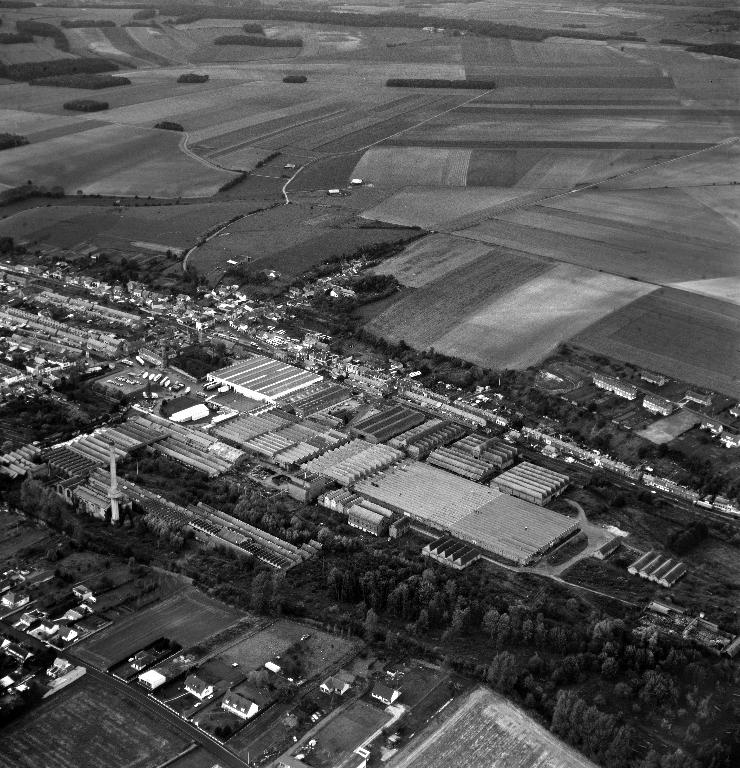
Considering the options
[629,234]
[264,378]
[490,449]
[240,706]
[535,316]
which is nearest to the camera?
[240,706]

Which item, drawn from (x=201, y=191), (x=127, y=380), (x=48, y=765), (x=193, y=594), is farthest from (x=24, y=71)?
(x=48, y=765)

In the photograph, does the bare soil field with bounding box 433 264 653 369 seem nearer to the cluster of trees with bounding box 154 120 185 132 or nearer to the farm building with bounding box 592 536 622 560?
the farm building with bounding box 592 536 622 560

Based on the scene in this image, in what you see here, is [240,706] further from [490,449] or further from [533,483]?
[490,449]

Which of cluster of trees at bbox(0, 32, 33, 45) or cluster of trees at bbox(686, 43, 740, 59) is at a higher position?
cluster of trees at bbox(686, 43, 740, 59)

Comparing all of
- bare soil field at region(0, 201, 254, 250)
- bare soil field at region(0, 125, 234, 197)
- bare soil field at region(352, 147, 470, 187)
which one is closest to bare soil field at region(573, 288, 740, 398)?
bare soil field at region(352, 147, 470, 187)

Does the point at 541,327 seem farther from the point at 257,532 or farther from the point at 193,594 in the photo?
the point at 193,594

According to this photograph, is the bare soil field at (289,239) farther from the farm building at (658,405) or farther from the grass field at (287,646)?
the grass field at (287,646)

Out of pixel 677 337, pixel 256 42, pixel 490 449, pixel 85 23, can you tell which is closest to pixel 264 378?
pixel 490 449
